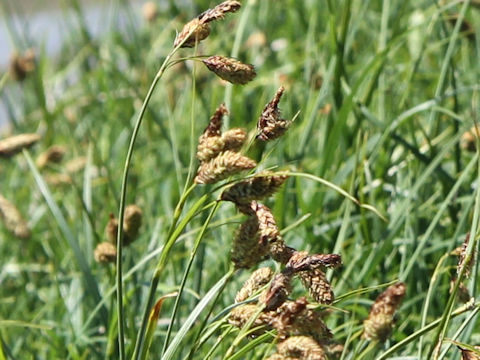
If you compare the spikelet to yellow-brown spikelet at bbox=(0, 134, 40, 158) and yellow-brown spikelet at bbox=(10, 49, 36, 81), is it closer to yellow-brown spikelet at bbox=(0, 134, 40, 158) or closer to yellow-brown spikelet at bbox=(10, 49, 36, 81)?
yellow-brown spikelet at bbox=(0, 134, 40, 158)

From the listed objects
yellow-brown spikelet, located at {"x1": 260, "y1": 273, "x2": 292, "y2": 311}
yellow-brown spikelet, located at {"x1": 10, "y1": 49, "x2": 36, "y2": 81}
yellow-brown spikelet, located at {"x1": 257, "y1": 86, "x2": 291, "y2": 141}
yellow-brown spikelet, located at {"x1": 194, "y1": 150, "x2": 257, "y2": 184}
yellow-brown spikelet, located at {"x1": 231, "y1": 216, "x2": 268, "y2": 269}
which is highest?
yellow-brown spikelet, located at {"x1": 257, "y1": 86, "x2": 291, "y2": 141}

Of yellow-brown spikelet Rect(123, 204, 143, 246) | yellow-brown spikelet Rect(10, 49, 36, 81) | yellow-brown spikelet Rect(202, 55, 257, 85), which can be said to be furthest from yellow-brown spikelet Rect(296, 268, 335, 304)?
yellow-brown spikelet Rect(10, 49, 36, 81)

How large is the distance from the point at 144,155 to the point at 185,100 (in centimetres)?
23

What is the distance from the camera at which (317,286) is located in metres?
1.28

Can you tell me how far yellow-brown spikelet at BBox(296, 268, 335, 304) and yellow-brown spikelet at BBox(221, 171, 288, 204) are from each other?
0.11 meters

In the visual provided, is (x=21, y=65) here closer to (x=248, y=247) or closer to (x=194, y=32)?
(x=194, y=32)

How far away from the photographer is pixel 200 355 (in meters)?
2.08

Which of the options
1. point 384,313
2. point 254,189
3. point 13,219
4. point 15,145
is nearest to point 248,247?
point 254,189

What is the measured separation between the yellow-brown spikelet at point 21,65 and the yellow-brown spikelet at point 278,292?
2389mm

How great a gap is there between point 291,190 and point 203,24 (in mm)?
1189

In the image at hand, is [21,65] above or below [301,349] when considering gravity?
below

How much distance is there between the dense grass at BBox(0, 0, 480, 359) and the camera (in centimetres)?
203

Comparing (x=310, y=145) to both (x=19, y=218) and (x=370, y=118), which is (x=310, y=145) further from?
(x=19, y=218)

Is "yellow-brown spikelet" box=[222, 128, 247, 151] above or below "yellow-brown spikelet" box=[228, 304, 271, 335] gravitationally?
above
